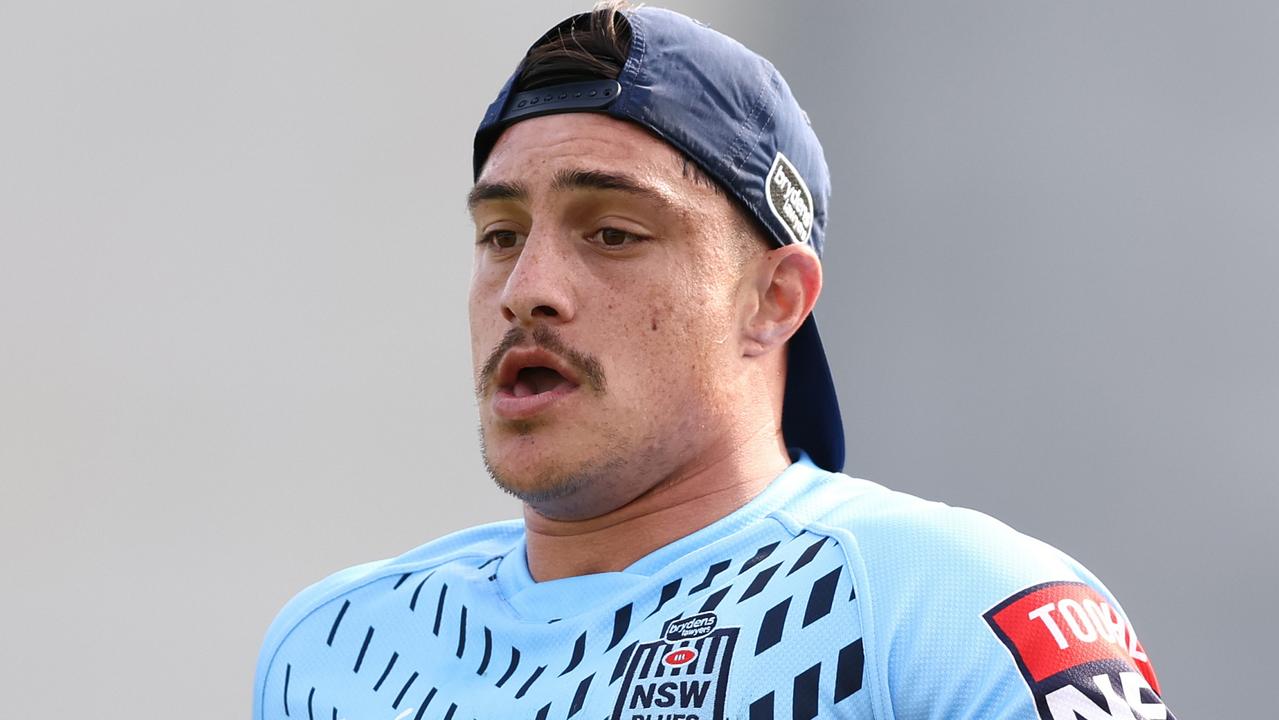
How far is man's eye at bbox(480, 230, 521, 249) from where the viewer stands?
4.89 feet

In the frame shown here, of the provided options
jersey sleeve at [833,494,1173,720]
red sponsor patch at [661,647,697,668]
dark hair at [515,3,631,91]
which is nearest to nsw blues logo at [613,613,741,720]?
red sponsor patch at [661,647,697,668]

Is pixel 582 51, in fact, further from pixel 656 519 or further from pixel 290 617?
pixel 290 617

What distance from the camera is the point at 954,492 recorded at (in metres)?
2.84

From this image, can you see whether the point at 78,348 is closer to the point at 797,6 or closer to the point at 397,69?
the point at 397,69

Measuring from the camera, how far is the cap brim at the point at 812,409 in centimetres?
156

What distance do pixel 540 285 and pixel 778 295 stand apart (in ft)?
0.96

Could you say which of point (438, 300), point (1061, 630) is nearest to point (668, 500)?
point (1061, 630)

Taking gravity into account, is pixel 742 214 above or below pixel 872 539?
above

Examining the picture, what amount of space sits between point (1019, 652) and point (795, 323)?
52 cm

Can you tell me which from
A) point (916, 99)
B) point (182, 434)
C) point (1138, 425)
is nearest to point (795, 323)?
point (182, 434)

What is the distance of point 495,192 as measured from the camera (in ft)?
4.82

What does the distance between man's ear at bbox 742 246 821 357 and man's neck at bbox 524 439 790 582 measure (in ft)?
0.41

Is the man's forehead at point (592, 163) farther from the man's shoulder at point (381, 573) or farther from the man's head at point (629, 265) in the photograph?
the man's shoulder at point (381, 573)

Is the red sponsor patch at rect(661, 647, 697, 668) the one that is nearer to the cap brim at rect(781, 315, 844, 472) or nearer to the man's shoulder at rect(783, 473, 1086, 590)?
the man's shoulder at rect(783, 473, 1086, 590)
